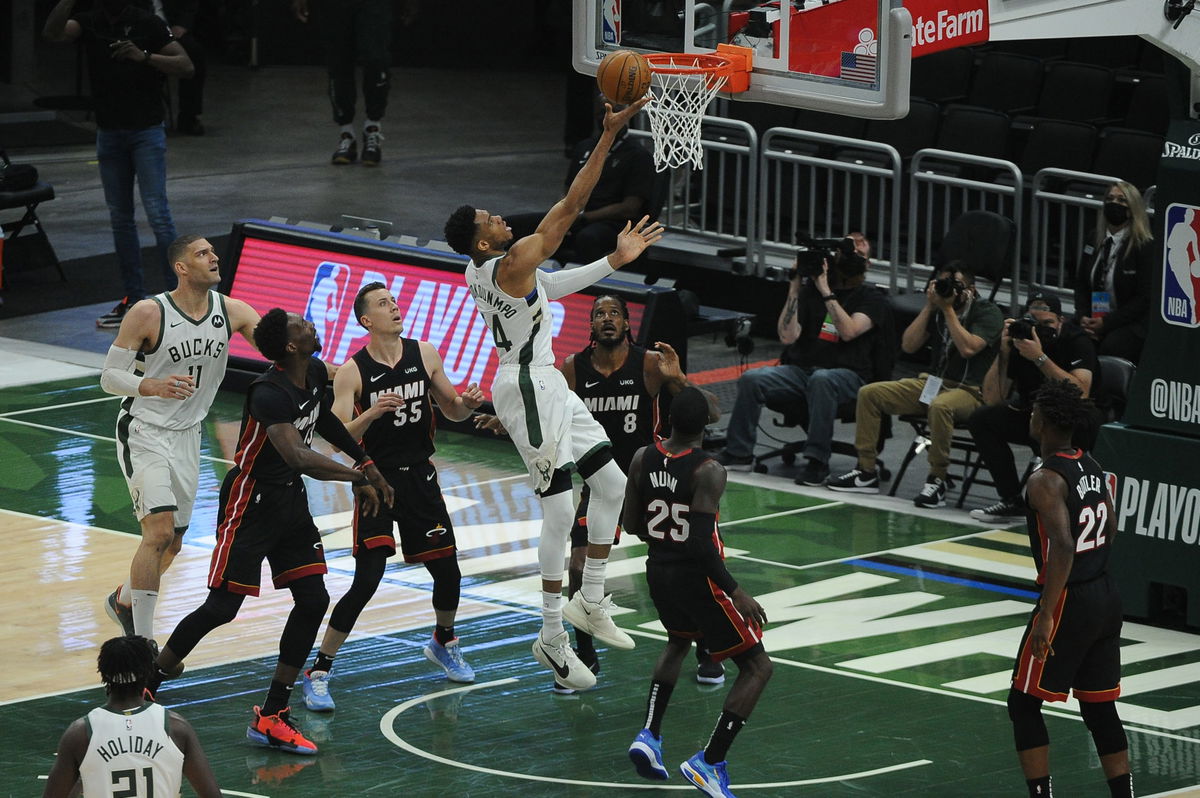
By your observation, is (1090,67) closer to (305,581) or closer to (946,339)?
(946,339)

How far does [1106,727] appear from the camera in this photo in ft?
28.0

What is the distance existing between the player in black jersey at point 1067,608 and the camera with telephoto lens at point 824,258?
19.5 feet

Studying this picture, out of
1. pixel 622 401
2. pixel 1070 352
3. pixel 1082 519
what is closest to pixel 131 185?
pixel 622 401

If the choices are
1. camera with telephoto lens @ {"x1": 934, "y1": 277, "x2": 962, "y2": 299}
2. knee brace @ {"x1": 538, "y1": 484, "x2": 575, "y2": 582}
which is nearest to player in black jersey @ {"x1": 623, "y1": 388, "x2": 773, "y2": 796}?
knee brace @ {"x1": 538, "y1": 484, "x2": 575, "y2": 582}

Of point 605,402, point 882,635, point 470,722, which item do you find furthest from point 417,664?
point 882,635

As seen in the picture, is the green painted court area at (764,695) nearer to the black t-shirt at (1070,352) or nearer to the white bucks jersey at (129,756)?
the black t-shirt at (1070,352)

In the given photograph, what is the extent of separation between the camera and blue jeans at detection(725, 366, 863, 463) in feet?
47.2

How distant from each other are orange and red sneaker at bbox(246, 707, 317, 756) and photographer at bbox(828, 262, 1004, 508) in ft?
19.7

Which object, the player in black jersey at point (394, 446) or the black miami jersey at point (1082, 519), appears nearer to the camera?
the black miami jersey at point (1082, 519)

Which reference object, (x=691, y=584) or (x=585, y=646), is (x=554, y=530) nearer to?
(x=585, y=646)

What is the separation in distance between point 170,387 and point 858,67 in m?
4.13

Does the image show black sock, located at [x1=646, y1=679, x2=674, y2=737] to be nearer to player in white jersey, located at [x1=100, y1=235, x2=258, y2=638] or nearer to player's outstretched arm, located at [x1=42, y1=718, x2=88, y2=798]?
player in white jersey, located at [x1=100, y1=235, x2=258, y2=638]

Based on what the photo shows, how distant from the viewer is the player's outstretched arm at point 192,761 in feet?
22.2

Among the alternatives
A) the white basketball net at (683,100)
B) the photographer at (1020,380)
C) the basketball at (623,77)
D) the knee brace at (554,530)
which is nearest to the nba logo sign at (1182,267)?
the photographer at (1020,380)
